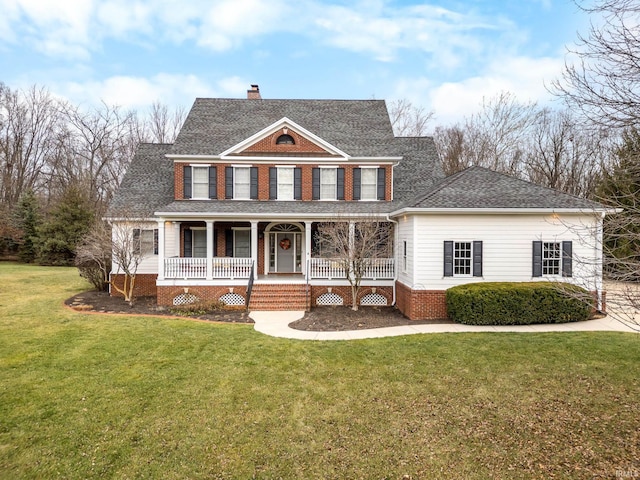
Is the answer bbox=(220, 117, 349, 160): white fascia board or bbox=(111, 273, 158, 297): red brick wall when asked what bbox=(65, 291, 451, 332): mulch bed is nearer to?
bbox=(111, 273, 158, 297): red brick wall

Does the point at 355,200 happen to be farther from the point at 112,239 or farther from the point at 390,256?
the point at 112,239

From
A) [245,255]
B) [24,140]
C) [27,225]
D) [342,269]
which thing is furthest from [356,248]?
[24,140]

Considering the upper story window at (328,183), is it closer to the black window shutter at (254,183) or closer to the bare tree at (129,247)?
the black window shutter at (254,183)

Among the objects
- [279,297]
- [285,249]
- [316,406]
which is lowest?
[316,406]

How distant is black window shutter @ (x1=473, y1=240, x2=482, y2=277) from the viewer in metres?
12.0

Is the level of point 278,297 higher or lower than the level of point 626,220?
lower

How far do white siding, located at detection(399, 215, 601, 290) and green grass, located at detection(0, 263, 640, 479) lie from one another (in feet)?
9.29

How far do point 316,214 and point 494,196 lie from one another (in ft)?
21.9

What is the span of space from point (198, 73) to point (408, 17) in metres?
21.9

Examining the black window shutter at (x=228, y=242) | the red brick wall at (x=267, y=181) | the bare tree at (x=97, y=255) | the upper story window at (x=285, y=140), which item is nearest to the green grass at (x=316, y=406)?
the bare tree at (x=97, y=255)

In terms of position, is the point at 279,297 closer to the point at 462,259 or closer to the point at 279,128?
the point at 462,259

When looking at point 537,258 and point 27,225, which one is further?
point 27,225

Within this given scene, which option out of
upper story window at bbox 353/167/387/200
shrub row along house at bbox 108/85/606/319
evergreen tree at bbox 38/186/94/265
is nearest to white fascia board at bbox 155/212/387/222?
shrub row along house at bbox 108/85/606/319

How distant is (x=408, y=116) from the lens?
112ft
